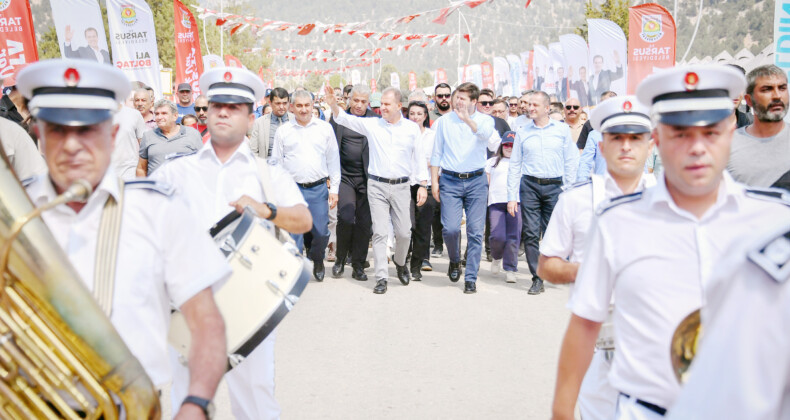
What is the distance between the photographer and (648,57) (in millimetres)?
16297

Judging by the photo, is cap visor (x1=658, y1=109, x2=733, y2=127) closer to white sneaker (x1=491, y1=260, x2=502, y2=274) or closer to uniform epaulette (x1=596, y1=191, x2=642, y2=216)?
uniform epaulette (x1=596, y1=191, x2=642, y2=216)

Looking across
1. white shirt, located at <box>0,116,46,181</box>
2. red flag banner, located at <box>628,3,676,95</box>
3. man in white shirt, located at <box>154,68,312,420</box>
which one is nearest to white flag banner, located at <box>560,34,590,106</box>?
red flag banner, located at <box>628,3,676,95</box>

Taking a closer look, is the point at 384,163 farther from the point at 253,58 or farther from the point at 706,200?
the point at 253,58

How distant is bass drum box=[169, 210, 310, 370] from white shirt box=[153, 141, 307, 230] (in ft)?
1.39

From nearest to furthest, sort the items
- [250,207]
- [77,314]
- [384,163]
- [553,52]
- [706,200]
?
[77,314]
[706,200]
[250,207]
[384,163]
[553,52]

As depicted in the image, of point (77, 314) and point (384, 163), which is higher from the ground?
point (77, 314)

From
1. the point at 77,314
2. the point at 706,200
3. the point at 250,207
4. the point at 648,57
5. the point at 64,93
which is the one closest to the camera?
the point at 77,314

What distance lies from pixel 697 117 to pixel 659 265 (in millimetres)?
473

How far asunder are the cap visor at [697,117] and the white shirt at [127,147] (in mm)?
6451

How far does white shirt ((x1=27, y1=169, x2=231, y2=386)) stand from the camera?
2.25 metres

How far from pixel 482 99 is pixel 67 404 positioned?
9349 mm

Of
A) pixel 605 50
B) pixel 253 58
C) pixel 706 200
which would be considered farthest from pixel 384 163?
pixel 253 58

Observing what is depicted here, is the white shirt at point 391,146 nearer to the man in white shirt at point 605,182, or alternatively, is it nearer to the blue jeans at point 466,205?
the blue jeans at point 466,205

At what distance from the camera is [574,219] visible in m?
3.96
